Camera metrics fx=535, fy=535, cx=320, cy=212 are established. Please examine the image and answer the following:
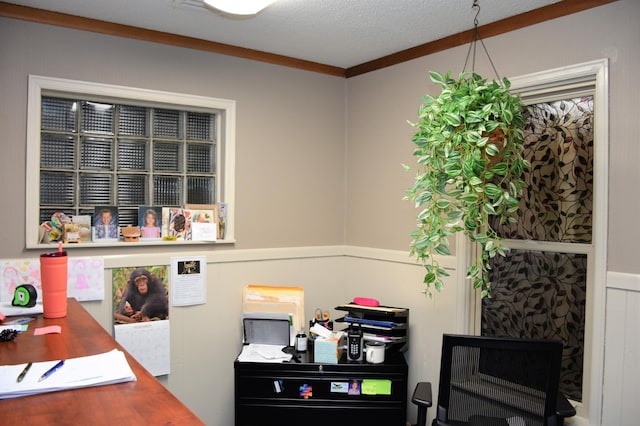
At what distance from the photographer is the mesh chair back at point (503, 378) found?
1.99m

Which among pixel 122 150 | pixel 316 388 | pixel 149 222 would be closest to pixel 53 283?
pixel 149 222

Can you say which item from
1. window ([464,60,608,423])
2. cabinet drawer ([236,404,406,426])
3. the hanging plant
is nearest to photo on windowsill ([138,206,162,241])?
cabinet drawer ([236,404,406,426])

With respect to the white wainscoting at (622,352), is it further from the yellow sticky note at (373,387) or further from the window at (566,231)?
the yellow sticky note at (373,387)

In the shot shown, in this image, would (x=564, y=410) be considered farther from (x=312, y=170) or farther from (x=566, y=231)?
(x=312, y=170)

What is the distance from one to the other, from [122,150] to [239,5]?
1246 mm

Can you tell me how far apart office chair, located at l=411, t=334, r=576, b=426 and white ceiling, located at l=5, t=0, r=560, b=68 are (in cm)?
165

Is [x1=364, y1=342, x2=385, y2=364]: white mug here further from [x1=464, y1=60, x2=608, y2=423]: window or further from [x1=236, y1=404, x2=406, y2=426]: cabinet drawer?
[x1=464, y1=60, x2=608, y2=423]: window

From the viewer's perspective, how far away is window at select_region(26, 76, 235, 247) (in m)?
2.96

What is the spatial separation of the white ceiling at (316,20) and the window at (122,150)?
1.30 ft

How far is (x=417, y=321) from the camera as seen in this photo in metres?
3.36

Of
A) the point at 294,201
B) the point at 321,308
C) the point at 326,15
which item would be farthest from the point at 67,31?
the point at 321,308

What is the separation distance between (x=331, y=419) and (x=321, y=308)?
0.92 m

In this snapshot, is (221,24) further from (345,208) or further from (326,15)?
(345,208)

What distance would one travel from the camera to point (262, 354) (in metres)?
3.17
